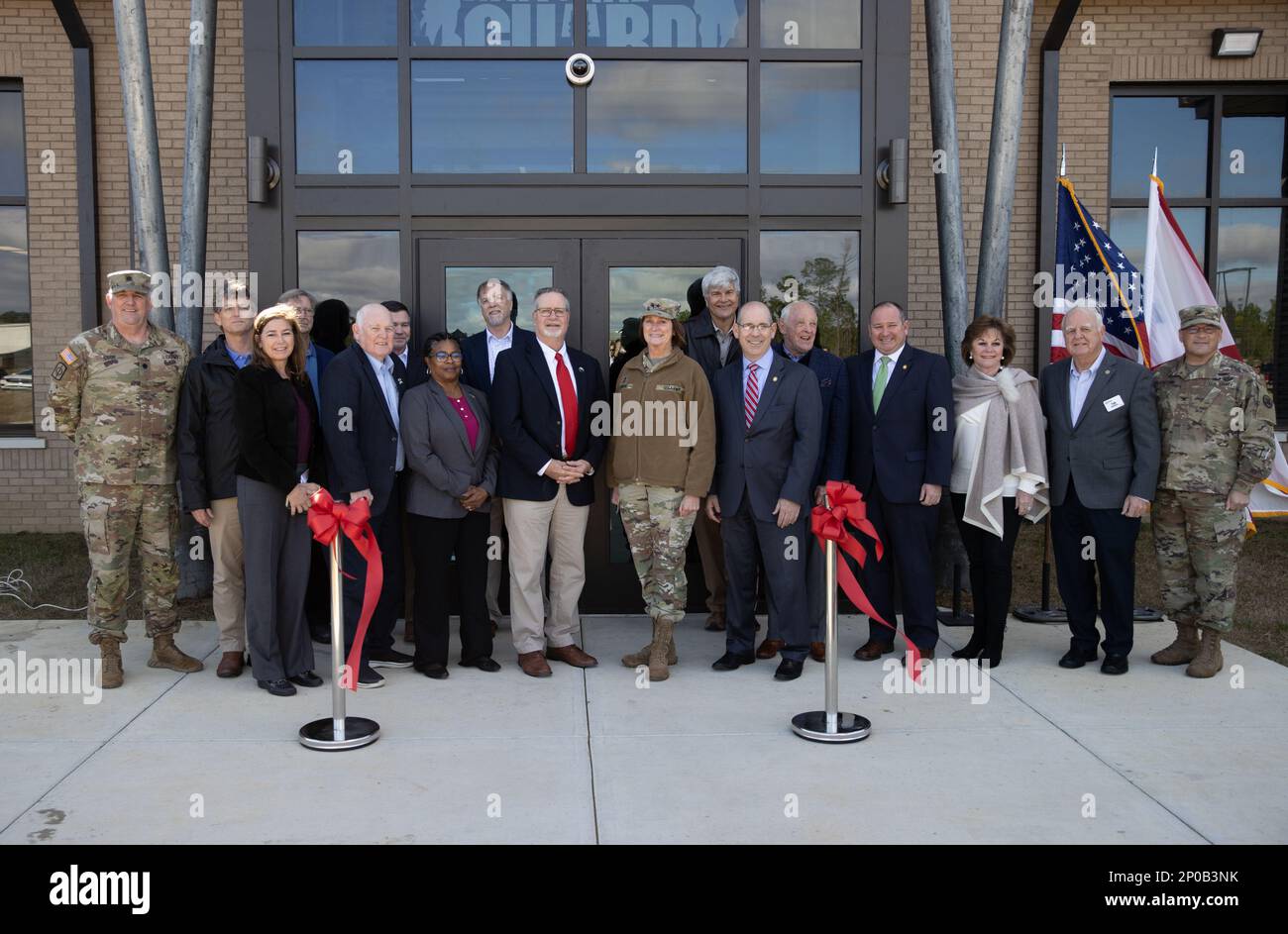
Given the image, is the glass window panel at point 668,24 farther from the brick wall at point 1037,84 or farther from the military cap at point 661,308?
the brick wall at point 1037,84

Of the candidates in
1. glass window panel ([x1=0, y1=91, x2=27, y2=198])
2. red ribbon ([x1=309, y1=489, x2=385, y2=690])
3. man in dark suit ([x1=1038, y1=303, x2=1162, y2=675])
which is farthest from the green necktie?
glass window panel ([x1=0, y1=91, x2=27, y2=198])

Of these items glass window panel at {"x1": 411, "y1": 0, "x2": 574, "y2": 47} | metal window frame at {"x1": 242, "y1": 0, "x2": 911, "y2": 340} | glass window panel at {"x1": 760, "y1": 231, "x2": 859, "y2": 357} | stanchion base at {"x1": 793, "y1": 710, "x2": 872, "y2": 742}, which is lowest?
stanchion base at {"x1": 793, "y1": 710, "x2": 872, "y2": 742}

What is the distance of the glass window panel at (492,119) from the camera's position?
6.98 meters

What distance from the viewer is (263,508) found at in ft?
17.6

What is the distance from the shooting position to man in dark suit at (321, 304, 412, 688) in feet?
17.9

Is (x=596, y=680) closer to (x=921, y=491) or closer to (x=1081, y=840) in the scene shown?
(x=921, y=491)

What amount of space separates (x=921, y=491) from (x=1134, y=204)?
6.01 m

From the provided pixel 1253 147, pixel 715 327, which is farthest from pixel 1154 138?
pixel 715 327

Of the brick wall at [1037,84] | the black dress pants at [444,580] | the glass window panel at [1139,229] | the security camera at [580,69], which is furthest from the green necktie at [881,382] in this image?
the glass window panel at [1139,229]

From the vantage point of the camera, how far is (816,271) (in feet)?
23.7

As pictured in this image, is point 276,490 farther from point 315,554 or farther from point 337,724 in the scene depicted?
point 337,724

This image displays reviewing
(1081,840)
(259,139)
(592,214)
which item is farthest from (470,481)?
(1081,840)

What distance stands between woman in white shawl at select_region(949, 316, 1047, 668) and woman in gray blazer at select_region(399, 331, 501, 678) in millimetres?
2584

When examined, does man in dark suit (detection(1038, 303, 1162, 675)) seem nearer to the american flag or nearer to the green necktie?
the green necktie
